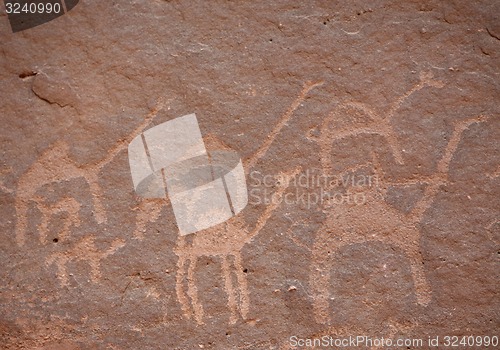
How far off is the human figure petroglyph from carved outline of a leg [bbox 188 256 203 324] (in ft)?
1.40

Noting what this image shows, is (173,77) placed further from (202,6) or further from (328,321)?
(328,321)

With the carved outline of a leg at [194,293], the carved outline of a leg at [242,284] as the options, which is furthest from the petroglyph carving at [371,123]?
the carved outline of a leg at [194,293]

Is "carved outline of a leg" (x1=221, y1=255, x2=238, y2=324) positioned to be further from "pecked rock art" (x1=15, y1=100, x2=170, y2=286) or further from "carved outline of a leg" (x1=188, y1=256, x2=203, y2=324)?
"pecked rock art" (x1=15, y1=100, x2=170, y2=286)

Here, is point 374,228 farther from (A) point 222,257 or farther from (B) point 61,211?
(B) point 61,211

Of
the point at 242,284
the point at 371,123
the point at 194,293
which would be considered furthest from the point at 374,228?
the point at 194,293

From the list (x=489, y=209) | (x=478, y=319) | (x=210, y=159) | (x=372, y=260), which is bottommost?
(x=478, y=319)

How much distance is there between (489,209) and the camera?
1.89m

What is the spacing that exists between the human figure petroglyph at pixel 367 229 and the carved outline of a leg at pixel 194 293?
1.40 ft

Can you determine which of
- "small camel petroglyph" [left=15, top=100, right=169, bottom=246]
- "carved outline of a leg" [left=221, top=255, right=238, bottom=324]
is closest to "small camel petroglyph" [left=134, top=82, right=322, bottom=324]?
"carved outline of a leg" [left=221, top=255, right=238, bottom=324]

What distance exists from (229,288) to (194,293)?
5.2 inches

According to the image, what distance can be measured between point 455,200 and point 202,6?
120 centimetres

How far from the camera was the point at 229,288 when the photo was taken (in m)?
1.90

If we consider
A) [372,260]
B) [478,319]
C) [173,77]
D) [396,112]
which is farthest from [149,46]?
[478,319]

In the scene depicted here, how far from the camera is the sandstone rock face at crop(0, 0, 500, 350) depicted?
74.6 inches
